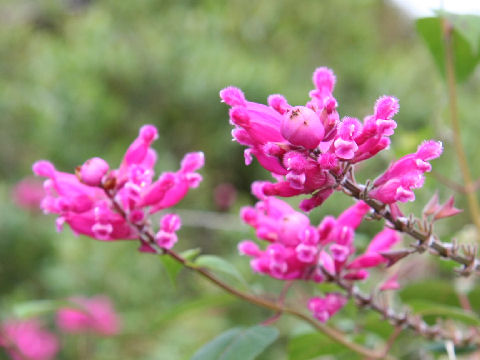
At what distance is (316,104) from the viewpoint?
0.49m

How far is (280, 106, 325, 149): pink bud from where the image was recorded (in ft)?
1.36

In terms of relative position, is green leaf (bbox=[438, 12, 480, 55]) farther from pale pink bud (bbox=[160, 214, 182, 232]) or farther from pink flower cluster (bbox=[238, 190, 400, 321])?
pale pink bud (bbox=[160, 214, 182, 232])

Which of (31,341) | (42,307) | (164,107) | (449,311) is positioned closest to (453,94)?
(449,311)

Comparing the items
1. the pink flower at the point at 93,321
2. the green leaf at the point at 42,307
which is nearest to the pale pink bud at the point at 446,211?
the green leaf at the point at 42,307

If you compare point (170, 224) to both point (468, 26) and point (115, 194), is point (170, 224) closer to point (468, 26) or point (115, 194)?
point (115, 194)

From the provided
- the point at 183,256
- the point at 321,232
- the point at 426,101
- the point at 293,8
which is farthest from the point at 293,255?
the point at 293,8

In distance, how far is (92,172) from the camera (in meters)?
0.57

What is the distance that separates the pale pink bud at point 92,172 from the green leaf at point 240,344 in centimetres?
24

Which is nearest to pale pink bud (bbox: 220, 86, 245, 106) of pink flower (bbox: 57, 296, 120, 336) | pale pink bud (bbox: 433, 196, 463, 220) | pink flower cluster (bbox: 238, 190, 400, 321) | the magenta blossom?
the magenta blossom

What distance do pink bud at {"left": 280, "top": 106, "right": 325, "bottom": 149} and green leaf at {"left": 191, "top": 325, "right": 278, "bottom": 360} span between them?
0.89 ft

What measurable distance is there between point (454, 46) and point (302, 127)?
0.55m

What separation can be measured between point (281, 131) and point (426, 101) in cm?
567

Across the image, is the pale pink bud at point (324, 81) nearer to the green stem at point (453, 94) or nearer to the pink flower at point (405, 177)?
the pink flower at point (405, 177)

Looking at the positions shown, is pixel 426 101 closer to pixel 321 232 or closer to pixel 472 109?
pixel 472 109
